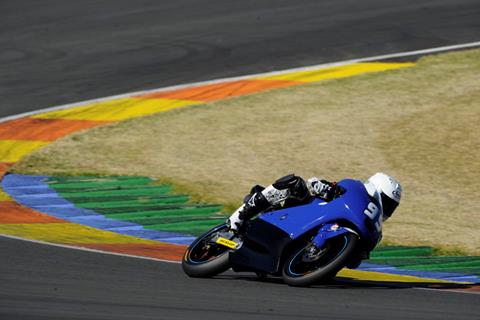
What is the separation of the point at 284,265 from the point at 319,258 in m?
0.35

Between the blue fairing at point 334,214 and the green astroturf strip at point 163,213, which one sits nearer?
the blue fairing at point 334,214

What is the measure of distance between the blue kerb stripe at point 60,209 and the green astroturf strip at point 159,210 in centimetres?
12

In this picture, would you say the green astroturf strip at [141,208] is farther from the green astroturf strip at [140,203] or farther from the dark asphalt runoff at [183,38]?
the dark asphalt runoff at [183,38]

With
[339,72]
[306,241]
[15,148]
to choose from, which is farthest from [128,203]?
[339,72]

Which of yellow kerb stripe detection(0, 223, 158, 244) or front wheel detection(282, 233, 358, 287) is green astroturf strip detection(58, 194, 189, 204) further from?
front wheel detection(282, 233, 358, 287)

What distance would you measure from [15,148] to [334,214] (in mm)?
7636

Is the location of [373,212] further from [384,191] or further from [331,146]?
[331,146]

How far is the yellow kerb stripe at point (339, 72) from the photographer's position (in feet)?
65.2

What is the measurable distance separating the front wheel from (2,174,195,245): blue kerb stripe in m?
2.78

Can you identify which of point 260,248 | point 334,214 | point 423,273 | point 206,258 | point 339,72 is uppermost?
point 334,214

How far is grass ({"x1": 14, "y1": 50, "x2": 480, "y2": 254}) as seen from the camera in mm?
14383

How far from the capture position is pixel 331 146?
1664cm

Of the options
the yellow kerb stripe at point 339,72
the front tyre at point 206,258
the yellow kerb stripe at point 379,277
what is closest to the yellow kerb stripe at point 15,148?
the yellow kerb stripe at point 339,72

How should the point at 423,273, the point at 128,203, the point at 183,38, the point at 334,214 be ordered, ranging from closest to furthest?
the point at 334,214 → the point at 423,273 → the point at 128,203 → the point at 183,38
